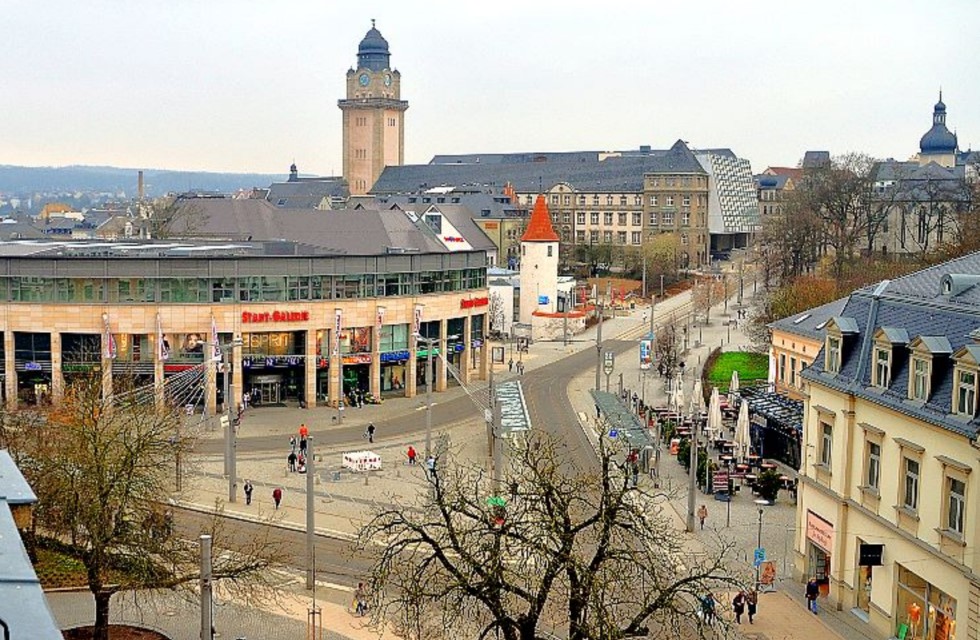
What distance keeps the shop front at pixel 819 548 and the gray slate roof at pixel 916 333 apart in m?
4.06

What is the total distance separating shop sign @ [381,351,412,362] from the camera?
70100 millimetres

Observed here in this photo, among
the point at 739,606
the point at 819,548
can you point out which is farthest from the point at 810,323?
the point at 739,606

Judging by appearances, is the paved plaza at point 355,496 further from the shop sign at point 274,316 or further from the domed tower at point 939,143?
the domed tower at point 939,143

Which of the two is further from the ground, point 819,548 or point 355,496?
point 819,548

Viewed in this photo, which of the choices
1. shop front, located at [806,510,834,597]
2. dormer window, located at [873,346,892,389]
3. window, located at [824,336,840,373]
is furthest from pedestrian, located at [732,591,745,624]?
window, located at [824,336,840,373]

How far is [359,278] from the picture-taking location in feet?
224

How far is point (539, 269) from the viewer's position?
104625 mm

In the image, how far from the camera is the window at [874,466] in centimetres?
3203

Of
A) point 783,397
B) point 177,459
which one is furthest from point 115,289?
point 783,397

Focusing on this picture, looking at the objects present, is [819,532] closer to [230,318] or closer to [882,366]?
[882,366]

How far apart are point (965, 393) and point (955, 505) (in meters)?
2.62

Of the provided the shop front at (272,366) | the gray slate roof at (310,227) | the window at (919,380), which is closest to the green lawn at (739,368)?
the gray slate roof at (310,227)

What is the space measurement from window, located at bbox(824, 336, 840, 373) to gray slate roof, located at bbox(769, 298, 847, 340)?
23.4 metres

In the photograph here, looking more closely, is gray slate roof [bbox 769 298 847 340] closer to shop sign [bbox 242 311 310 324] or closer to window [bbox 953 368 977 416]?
shop sign [bbox 242 311 310 324]
